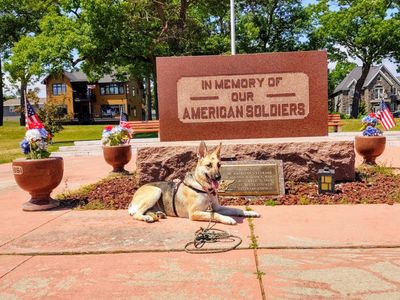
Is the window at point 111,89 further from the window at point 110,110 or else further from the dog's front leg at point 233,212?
the dog's front leg at point 233,212

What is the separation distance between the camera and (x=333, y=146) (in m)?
8.17

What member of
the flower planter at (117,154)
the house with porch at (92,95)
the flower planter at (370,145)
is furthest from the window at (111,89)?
the flower planter at (370,145)

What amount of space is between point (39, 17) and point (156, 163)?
3797 cm

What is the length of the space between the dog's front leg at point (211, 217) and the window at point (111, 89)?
63.0 metres

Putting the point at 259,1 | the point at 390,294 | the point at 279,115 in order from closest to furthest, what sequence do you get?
the point at 390,294
the point at 279,115
the point at 259,1

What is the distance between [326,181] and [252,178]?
1355 millimetres

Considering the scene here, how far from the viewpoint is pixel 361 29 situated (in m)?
44.0

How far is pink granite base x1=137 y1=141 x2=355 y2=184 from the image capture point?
8.13 meters

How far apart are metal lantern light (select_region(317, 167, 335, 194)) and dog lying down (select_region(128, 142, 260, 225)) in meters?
1.99

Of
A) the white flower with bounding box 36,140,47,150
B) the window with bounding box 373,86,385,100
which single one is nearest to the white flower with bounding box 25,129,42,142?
the white flower with bounding box 36,140,47,150

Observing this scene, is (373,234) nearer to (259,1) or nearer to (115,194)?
(115,194)

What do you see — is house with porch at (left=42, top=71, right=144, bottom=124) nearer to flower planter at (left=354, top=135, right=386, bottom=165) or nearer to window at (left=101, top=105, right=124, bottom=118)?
window at (left=101, top=105, right=124, bottom=118)

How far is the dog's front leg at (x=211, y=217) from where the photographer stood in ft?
18.7

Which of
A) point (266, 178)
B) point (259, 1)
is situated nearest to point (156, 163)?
point (266, 178)
